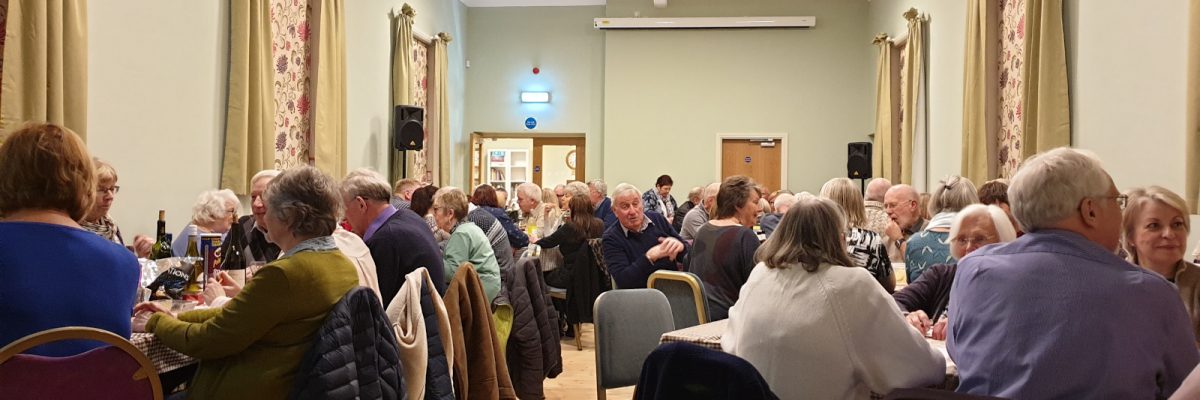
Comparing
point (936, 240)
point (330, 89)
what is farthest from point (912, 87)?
point (936, 240)

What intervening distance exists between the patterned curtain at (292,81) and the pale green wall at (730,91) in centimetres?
557

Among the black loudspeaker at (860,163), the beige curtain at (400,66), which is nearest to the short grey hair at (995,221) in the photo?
the beige curtain at (400,66)

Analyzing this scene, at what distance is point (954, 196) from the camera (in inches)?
166

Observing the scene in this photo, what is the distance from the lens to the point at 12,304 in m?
2.04

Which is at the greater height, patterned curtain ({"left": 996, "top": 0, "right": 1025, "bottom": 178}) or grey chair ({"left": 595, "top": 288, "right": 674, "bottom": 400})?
patterned curtain ({"left": 996, "top": 0, "right": 1025, "bottom": 178})

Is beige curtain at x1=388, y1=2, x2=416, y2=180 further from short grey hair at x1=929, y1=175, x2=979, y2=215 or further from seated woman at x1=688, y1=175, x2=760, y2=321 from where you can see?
short grey hair at x1=929, y1=175, x2=979, y2=215

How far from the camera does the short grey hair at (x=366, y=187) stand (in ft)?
11.8

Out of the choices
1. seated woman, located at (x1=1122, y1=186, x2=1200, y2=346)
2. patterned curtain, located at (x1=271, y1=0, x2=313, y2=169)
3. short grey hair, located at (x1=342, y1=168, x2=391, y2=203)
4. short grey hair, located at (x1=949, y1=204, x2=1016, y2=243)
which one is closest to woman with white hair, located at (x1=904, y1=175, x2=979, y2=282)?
short grey hair, located at (x1=949, y1=204, x2=1016, y2=243)

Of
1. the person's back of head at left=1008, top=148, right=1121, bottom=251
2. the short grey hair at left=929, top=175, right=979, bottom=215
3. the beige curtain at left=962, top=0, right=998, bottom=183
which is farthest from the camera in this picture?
the beige curtain at left=962, top=0, right=998, bottom=183

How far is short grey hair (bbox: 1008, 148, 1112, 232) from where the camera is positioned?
6.44 ft

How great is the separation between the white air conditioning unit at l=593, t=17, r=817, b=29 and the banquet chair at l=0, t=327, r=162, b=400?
10.8m

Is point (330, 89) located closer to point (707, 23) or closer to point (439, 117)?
point (439, 117)

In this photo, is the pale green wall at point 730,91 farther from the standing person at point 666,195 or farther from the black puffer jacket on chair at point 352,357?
the black puffer jacket on chair at point 352,357

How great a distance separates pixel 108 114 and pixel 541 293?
269cm
